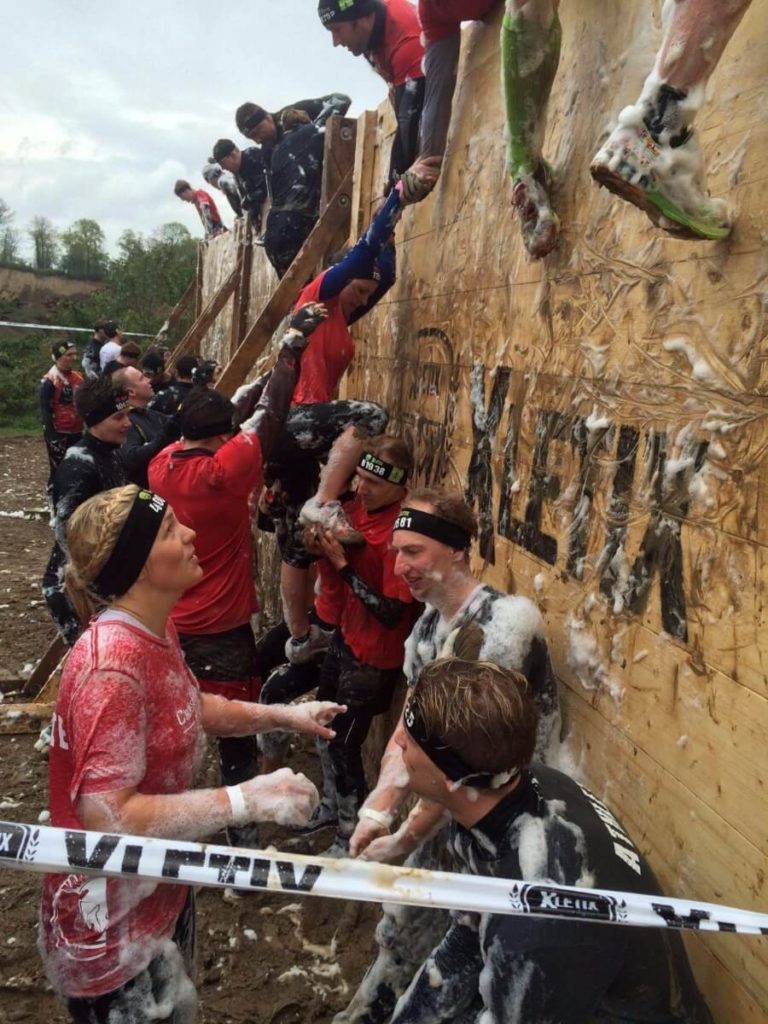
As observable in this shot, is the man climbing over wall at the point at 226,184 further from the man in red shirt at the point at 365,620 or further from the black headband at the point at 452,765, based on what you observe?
the black headband at the point at 452,765

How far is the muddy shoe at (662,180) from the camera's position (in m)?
1.50

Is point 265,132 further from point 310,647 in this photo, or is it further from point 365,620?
point 365,620

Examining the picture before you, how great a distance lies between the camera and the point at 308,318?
11.5 feet

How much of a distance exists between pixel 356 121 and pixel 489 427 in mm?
3465

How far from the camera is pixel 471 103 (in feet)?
10.3

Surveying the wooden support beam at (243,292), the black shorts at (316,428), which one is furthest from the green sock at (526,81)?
the wooden support beam at (243,292)

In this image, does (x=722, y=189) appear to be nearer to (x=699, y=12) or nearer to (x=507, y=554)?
(x=699, y=12)

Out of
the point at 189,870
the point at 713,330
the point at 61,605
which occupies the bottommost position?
the point at 61,605

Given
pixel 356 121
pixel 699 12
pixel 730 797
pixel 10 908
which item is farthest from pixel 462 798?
pixel 356 121

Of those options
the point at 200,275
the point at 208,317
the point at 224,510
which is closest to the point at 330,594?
the point at 224,510

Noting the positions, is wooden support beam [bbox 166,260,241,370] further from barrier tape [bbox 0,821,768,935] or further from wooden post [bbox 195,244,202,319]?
barrier tape [bbox 0,821,768,935]

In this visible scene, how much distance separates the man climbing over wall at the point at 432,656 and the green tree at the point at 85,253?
115ft

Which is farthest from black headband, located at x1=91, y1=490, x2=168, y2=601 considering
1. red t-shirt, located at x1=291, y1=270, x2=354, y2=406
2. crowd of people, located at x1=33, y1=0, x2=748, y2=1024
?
red t-shirt, located at x1=291, y1=270, x2=354, y2=406

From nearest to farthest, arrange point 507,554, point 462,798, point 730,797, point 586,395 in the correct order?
point 730,797
point 462,798
point 586,395
point 507,554
